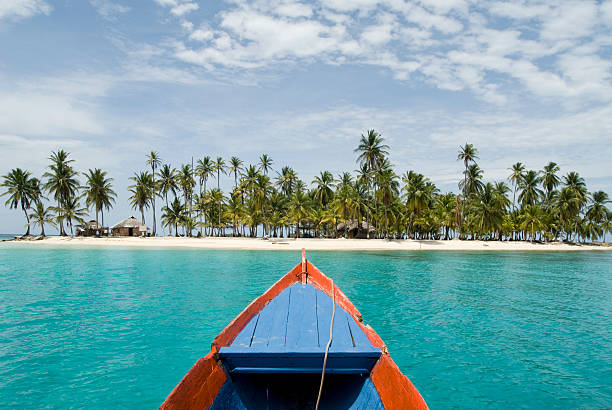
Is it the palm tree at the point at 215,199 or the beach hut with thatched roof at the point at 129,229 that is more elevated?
the palm tree at the point at 215,199

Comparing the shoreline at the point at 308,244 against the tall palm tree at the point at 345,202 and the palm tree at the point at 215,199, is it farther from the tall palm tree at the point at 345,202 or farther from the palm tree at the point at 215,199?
the palm tree at the point at 215,199

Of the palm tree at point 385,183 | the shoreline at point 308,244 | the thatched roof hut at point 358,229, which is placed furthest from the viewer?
the thatched roof hut at point 358,229

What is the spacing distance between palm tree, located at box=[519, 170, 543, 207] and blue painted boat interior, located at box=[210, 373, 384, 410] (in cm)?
7797

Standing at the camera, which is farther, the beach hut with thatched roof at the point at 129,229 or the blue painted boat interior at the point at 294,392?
the beach hut with thatched roof at the point at 129,229

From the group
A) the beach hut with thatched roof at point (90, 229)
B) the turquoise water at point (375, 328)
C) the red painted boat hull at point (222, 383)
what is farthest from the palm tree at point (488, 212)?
the beach hut with thatched roof at point (90, 229)

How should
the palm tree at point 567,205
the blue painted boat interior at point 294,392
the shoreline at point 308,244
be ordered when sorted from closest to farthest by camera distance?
the blue painted boat interior at point 294,392 → the shoreline at point 308,244 → the palm tree at point 567,205

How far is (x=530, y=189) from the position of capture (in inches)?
2687

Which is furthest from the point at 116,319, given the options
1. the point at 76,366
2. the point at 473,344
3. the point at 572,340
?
the point at 572,340

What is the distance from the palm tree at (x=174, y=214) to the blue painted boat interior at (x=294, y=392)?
71.7 m

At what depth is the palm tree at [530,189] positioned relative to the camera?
67.9 metres

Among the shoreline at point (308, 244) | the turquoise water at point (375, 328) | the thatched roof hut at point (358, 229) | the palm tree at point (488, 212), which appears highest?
the palm tree at point (488, 212)

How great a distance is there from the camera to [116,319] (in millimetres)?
12219

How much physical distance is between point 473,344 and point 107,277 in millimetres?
21452

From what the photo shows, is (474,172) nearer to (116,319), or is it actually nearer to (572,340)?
(572,340)
